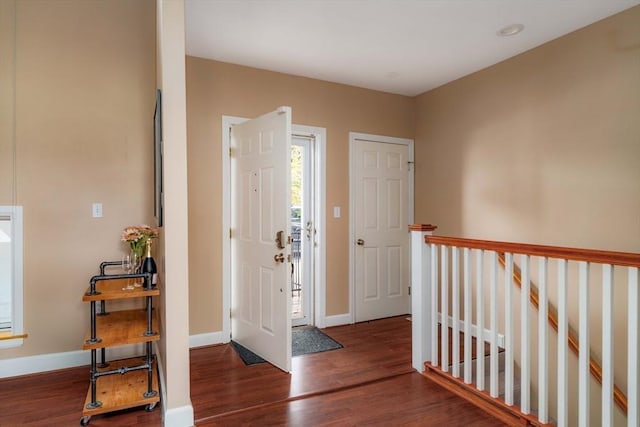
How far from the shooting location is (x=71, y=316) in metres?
2.84

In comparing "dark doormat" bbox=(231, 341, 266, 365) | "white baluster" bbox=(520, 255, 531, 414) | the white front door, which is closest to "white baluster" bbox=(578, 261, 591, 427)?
"white baluster" bbox=(520, 255, 531, 414)

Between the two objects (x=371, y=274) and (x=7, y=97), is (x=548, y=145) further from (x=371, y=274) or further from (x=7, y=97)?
(x=7, y=97)

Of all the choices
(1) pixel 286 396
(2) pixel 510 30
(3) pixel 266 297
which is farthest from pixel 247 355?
(2) pixel 510 30

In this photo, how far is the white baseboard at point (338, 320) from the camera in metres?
3.97

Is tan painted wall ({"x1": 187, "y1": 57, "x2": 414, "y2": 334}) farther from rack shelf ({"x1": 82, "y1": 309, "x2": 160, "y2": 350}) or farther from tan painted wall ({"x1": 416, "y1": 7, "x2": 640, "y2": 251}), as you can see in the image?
tan painted wall ({"x1": 416, "y1": 7, "x2": 640, "y2": 251})

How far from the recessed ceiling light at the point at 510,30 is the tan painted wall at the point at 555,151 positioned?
40 centimetres

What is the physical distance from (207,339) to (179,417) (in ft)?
4.37

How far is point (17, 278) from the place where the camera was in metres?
2.69

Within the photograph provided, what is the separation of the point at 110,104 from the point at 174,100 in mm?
1243

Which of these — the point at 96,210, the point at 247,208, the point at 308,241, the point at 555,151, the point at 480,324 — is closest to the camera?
the point at 480,324

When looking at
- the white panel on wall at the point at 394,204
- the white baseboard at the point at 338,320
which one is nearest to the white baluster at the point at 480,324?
the white baseboard at the point at 338,320

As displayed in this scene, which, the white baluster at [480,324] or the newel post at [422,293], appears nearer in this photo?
the white baluster at [480,324]

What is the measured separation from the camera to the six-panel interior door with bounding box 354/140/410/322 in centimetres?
418

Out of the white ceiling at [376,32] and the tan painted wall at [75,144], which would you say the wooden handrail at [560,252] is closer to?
the white ceiling at [376,32]
